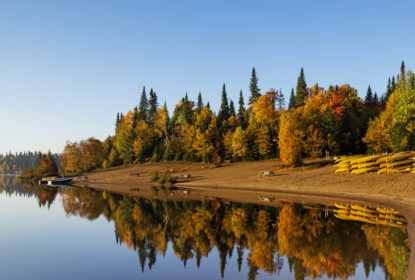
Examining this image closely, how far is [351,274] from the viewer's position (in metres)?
11.0

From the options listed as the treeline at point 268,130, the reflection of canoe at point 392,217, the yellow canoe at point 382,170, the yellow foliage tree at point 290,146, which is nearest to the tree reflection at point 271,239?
the reflection of canoe at point 392,217

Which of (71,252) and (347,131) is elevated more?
(347,131)

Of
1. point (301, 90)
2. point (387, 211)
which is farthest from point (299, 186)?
point (301, 90)

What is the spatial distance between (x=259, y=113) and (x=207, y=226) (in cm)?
5892

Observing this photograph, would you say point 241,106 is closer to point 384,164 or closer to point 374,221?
point 384,164

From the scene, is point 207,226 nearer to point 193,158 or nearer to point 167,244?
point 167,244

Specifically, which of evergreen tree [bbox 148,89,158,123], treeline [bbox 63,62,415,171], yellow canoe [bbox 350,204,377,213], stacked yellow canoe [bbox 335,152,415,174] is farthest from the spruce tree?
yellow canoe [bbox 350,204,377,213]

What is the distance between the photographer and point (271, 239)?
16406 millimetres

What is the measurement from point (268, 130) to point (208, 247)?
59336mm

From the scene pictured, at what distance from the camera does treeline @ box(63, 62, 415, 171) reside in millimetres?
52188

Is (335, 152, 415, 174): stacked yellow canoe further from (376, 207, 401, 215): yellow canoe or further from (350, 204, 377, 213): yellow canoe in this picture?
(376, 207, 401, 215): yellow canoe

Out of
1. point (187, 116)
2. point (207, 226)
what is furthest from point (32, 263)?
point (187, 116)

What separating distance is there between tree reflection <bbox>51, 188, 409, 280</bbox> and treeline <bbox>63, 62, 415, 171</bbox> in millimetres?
31096

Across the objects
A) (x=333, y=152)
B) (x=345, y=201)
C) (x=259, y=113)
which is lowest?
(x=345, y=201)
